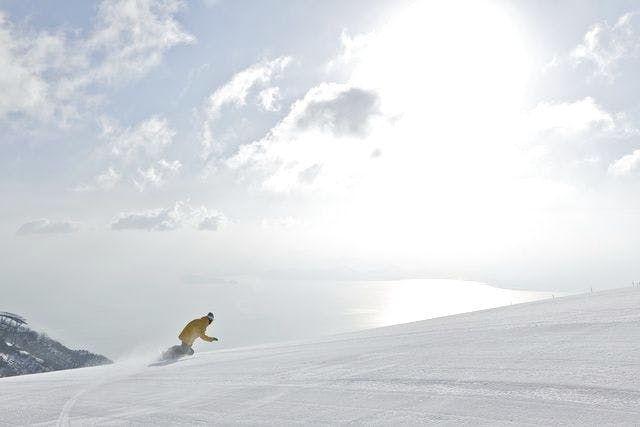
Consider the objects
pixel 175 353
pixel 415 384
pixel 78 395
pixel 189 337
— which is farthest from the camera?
pixel 189 337

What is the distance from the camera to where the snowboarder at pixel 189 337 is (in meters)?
16.8

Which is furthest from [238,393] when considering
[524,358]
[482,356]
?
[524,358]

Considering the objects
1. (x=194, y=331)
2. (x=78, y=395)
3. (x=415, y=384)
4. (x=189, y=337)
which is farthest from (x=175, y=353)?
(x=415, y=384)

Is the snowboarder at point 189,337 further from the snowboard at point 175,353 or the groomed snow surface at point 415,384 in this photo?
the groomed snow surface at point 415,384

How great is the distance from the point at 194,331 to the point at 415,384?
1217 cm

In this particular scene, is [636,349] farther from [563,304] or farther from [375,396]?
[563,304]

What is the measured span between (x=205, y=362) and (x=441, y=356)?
755cm

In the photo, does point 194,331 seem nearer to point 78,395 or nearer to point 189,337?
point 189,337

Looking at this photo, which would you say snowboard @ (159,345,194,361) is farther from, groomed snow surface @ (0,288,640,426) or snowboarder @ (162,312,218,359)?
groomed snow surface @ (0,288,640,426)

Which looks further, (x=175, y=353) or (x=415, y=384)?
(x=175, y=353)

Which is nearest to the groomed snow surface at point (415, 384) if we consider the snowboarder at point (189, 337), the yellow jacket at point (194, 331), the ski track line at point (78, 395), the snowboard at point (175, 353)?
the ski track line at point (78, 395)

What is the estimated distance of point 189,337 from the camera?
17203 mm

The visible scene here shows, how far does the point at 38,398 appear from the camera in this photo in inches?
410

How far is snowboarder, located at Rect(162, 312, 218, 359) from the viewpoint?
16828 millimetres
